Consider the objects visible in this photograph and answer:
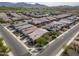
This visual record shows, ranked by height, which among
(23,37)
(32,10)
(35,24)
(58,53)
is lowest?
(58,53)

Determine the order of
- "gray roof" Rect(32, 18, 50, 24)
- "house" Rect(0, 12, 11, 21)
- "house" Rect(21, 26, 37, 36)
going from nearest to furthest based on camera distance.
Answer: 1. "house" Rect(21, 26, 37, 36)
2. "house" Rect(0, 12, 11, 21)
3. "gray roof" Rect(32, 18, 50, 24)

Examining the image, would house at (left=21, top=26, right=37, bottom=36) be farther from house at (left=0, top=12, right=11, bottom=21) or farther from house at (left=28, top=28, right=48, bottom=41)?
house at (left=0, top=12, right=11, bottom=21)

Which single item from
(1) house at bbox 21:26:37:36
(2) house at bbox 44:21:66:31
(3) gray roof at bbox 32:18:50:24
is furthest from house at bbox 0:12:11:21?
(2) house at bbox 44:21:66:31

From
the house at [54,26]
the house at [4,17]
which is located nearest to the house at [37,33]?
the house at [54,26]

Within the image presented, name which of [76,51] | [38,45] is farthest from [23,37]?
[76,51]

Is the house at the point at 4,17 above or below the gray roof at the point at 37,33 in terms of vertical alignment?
Result: above

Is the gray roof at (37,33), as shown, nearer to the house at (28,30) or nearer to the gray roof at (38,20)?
the house at (28,30)

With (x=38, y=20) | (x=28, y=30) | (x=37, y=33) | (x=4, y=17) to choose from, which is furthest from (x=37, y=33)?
(x=4, y=17)

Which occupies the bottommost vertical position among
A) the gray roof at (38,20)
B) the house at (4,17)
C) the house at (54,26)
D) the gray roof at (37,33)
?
the gray roof at (37,33)

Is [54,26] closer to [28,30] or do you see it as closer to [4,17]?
[28,30]

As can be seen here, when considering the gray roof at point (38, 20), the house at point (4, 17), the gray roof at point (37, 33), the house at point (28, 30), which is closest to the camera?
the gray roof at point (37, 33)

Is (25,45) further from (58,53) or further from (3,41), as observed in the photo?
(58,53)
